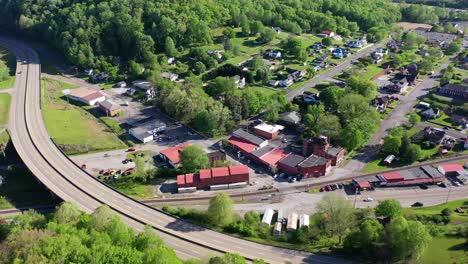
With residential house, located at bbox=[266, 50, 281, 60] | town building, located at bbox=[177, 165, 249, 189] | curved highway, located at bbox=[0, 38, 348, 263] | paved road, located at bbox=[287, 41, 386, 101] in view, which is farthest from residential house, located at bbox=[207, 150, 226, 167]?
residential house, located at bbox=[266, 50, 281, 60]

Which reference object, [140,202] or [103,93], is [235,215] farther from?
[103,93]

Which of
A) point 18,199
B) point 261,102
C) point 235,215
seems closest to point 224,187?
point 235,215

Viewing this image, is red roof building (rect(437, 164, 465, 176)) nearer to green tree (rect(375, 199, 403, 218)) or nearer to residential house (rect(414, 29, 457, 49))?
green tree (rect(375, 199, 403, 218))

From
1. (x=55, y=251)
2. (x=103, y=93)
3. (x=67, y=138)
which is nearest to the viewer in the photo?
(x=55, y=251)

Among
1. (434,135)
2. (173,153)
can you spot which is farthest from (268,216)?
(434,135)

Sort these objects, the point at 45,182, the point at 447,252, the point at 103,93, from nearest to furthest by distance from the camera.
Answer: the point at 447,252 → the point at 45,182 → the point at 103,93

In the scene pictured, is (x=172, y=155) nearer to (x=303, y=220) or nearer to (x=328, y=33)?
(x=303, y=220)

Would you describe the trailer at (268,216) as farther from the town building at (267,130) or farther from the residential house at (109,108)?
the residential house at (109,108)
